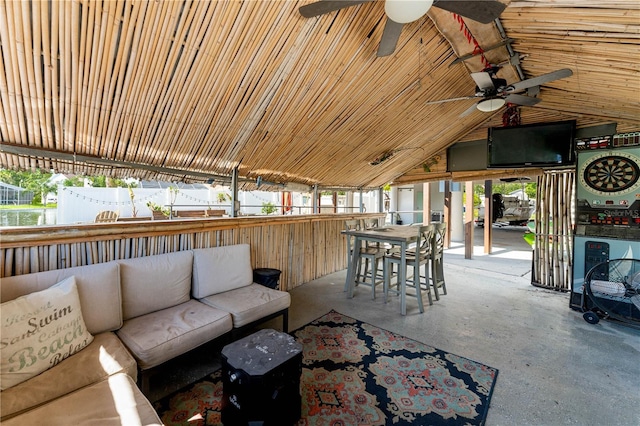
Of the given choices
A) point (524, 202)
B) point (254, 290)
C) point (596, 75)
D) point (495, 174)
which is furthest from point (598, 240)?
point (524, 202)

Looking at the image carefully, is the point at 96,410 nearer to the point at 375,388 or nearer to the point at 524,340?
the point at 375,388

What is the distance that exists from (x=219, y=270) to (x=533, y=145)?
15.6 ft

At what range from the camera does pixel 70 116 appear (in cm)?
223

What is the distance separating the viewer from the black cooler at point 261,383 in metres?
1.45

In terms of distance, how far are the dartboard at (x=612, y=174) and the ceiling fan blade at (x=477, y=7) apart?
2747mm

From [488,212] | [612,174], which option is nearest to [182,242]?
[612,174]

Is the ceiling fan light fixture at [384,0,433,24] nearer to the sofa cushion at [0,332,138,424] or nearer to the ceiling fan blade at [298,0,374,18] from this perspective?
the ceiling fan blade at [298,0,374,18]

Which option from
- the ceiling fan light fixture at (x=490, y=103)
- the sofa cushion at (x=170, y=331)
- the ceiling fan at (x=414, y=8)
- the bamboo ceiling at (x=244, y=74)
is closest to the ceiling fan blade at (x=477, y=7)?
the ceiling fan at (x=414, y=8)

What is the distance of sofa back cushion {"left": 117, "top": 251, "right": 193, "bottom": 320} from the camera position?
2117 mm

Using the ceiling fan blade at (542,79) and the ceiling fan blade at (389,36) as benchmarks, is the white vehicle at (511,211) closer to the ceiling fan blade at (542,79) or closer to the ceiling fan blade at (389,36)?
the ceiling fan blade at (542,79)

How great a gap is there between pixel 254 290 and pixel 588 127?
17.4 feet

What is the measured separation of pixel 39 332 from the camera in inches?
57.7

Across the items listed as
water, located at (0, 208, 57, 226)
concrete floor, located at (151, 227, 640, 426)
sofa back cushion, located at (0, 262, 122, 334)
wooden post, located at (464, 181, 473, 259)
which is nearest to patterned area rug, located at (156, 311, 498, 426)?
concrete floor, located at (151, 227, 640, 426)

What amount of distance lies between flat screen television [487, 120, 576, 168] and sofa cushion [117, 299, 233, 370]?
4.68 m
